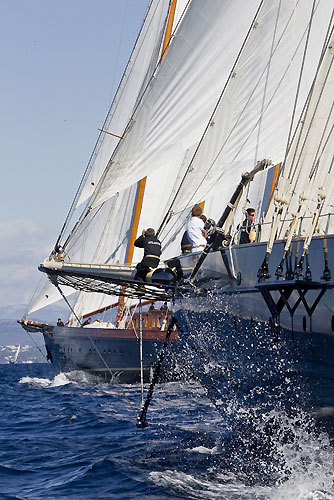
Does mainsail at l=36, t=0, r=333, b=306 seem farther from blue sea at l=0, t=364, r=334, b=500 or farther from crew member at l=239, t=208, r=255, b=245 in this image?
blue sea at l=0, t=364, r=334, b=500

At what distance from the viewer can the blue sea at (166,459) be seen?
33.9 feet

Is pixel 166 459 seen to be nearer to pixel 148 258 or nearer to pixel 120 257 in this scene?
pixel 148 258

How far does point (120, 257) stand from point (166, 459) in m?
26.8

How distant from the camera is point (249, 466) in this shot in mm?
11859

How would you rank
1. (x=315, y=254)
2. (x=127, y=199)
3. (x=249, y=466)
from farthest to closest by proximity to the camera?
(x=127, y=199) → (x=249, y=466) → (x=315, y=254)

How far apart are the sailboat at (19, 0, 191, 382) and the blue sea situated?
13.4 m

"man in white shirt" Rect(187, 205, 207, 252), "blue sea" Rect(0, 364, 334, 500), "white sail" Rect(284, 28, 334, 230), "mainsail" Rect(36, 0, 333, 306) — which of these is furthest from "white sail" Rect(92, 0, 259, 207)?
"white sail" Rect(284, 28, 334, 230)

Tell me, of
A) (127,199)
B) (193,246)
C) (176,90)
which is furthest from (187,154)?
(193,246)

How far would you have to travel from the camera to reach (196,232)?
550 inches

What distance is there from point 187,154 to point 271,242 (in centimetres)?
2334

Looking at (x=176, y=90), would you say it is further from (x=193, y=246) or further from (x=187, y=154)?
(x=187, y=154)

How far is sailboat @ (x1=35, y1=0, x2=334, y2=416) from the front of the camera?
9.83 m

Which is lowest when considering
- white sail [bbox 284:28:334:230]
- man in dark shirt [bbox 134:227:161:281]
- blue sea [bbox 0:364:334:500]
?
blue sea [bbox 0:364:334:500]

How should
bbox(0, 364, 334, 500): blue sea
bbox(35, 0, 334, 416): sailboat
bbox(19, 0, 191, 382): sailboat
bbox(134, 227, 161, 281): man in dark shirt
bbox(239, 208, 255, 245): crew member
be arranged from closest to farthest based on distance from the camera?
bbox(35, 0, 334, 416): sailboat, bbox(0, 364, 334, 500): blue sea, bbox(239, 208, 255, 245): crew member, bbox(134, 227, 161, 281): man in dark shirt, bbox(19, 0, 191, 382): sailboat
